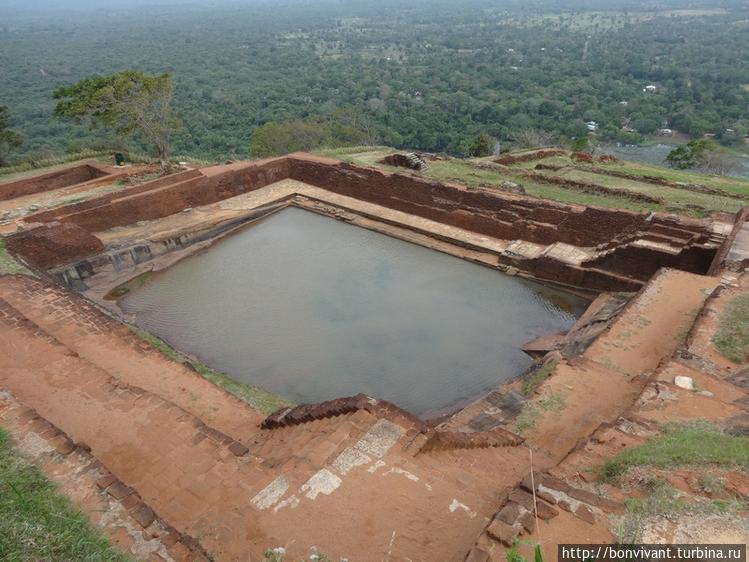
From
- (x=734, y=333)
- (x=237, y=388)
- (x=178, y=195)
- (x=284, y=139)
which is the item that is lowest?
(x=284, y=139)

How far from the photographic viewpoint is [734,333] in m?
5.95

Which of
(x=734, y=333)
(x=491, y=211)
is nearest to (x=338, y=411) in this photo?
(x=734, y=333)

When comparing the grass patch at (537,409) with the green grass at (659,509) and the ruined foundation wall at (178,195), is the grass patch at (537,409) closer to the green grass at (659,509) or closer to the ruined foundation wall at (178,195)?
the green grass at (659,509)

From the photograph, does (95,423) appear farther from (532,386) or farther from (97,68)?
(97,68)

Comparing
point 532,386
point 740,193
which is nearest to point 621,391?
point 532,386

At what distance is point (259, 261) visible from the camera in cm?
1105

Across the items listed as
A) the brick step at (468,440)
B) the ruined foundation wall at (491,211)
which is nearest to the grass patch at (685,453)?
the brick step at (468,440)

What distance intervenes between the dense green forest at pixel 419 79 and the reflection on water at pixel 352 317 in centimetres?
1287

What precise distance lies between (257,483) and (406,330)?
4.75 m

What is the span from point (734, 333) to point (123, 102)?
53.5 ft

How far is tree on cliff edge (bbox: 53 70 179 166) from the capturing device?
560 inches

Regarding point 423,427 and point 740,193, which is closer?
point 423,427

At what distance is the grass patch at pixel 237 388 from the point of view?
6.48m

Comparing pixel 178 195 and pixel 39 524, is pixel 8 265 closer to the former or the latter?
pixel 178 195
